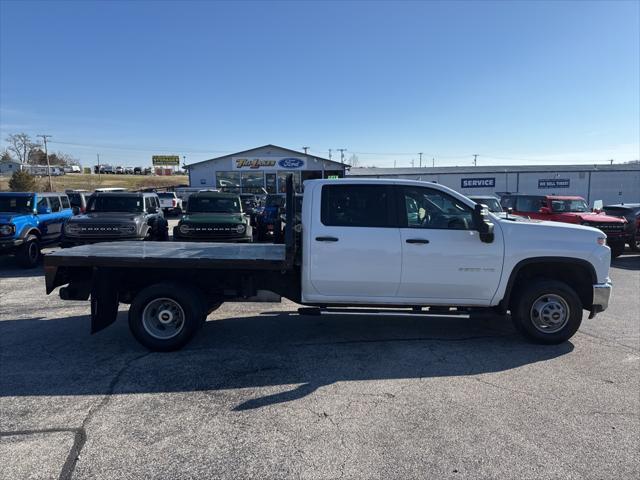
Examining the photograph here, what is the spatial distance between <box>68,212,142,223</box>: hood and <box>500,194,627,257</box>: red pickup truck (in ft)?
38.4

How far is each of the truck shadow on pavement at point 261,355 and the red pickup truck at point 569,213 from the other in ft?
29.4

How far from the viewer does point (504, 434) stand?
135 inches

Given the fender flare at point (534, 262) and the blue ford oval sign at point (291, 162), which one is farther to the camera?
the blue ford oval sign at point (291, 162)

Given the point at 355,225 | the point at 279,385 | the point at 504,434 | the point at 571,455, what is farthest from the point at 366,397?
the point at 355,225

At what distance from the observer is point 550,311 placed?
17.5ft

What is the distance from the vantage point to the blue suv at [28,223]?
10.4 m

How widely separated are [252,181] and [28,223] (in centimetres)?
3312

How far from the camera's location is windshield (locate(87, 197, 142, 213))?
1169cm

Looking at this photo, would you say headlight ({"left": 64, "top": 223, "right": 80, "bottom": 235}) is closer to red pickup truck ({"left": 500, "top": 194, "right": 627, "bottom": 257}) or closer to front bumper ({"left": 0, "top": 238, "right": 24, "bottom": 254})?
front bumper ({"left": 0, "top": 238, "right": 24, "bottom": 254})

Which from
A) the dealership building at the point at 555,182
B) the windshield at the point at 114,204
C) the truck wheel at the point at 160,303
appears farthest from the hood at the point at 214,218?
the dealership building at the point at 555,182

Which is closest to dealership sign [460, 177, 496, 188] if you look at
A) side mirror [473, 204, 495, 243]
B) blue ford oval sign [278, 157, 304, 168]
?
blue ford oval sign [278, 157, 304, 168]

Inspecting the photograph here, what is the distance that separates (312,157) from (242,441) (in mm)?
40948

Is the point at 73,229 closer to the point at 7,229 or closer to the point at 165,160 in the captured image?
the point at 7,229

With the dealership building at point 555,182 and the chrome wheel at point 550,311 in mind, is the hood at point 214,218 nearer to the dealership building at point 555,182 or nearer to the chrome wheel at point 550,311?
the chrome wheel at point 550,311
